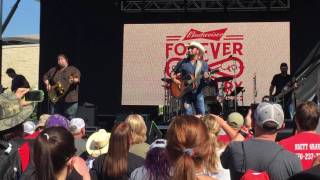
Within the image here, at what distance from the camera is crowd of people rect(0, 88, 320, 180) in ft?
8.07

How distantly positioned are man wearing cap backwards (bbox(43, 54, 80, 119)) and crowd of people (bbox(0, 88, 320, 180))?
5110mm

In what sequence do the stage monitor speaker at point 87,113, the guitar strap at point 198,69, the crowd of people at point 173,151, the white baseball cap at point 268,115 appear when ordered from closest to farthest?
1. the crowd of people at point 173,151
2. the white baseball cap at point 268,115
3. the guitar strap at point 198,69
4. the stage monitor speaker at point 87,113

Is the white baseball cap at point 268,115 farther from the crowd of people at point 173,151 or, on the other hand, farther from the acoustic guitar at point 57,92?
the acoustic guitar at point 57,92

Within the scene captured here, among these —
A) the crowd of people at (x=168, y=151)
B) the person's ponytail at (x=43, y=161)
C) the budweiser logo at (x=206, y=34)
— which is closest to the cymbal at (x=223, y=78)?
the budweiser logo at (x=206, y=34)

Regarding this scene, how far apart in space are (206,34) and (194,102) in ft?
15.2

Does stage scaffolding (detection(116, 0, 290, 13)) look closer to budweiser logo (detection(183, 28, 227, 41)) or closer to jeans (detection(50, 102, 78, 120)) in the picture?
budweiser logo (detection(183, 28, 227, 41))

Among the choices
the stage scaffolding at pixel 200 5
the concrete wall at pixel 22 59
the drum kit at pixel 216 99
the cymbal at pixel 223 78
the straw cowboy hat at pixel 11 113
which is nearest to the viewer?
the straw cowboy hat at pixel 11 113

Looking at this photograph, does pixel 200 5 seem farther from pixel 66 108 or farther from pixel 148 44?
pixel 66 108

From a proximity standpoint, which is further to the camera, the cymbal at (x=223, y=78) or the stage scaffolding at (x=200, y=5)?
the stage scaffolding at (x=200, y=5)

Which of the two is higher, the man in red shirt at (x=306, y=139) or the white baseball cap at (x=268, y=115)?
the white baseball cap at (x=268, y=115)

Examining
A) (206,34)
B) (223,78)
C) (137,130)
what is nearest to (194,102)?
(223,78)

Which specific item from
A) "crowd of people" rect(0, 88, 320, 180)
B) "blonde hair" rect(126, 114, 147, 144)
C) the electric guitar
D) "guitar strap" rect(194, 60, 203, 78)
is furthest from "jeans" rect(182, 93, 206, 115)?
"blonde hair" rect(126, 114, 147, 144)

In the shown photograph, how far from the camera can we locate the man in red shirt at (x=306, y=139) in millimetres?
3543

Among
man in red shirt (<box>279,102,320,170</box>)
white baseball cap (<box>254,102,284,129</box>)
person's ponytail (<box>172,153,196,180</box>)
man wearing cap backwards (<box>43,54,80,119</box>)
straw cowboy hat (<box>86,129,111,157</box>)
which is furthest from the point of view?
man wearing cap backwards (<box>43,54,80,119</box>)
